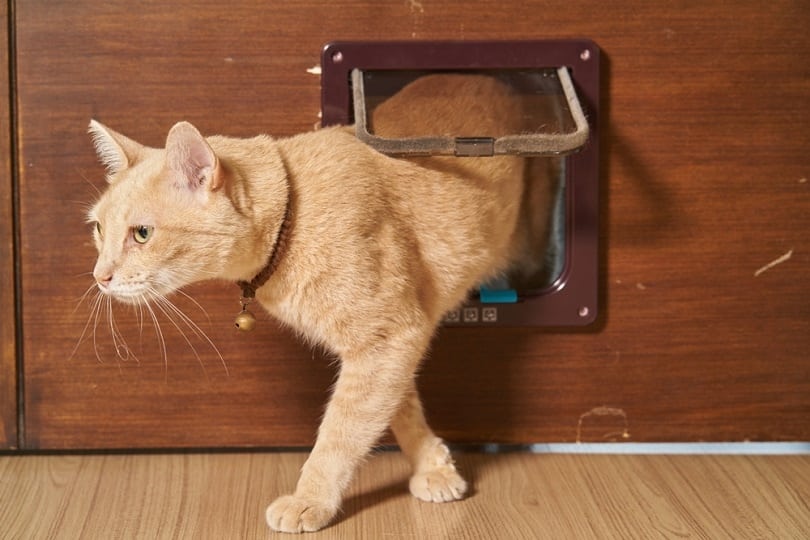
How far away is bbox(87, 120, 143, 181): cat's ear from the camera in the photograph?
52.5 inches

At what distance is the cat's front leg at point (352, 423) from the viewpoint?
4.44 feet

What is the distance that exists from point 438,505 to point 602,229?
0.52m

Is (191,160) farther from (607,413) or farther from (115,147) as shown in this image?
(607,413)

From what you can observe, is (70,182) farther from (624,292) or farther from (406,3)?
(624,292)

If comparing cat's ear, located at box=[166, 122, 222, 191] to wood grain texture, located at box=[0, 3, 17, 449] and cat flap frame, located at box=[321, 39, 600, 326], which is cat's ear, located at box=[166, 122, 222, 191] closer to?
cat flap frame, located at box=[321, 39, 600, 326]

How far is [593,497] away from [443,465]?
23 cm

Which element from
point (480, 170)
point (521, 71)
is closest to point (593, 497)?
point (480, 170)

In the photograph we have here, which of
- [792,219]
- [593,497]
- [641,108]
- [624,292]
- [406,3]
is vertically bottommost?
[593,497]

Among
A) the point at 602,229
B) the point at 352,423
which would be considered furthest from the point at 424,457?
the point at 602,229

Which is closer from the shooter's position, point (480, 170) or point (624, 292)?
point (480, 170)

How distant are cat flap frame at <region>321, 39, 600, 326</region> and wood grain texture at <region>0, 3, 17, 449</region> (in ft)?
1.62

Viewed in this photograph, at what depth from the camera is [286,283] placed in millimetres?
1334

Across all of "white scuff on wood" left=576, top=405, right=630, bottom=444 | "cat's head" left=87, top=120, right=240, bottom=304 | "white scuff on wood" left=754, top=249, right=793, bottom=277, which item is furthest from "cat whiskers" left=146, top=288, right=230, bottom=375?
"white scuff on wood" left=754, top=249, right=793, bottom=277

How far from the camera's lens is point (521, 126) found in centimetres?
153
